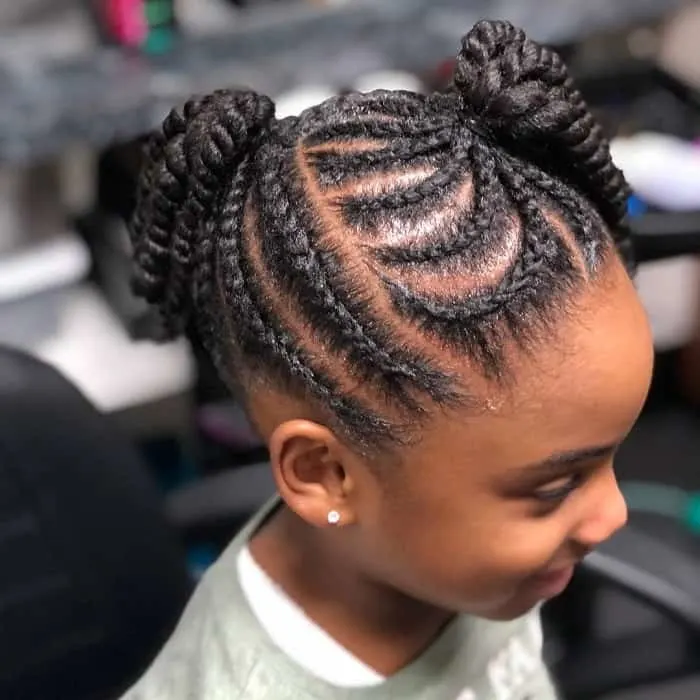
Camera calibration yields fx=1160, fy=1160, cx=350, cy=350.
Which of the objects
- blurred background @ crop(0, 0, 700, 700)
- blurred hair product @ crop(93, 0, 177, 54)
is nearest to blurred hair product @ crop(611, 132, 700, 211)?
blurred background @ crop(0, 0, 700, 700)

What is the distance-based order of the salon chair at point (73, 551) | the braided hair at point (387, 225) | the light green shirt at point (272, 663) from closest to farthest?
the braided hair at point (387, 225) < the light green shirt at point (272, 663) < the salon chair at point (73, 551)

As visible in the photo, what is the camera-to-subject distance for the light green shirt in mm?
614

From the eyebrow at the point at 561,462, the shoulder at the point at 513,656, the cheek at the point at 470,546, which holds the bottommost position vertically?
the shoulder at the point at 513,656

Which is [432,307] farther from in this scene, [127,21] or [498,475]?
[127,21]

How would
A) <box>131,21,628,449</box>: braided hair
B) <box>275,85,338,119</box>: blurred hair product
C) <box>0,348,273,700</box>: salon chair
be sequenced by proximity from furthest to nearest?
<box>275,85,338,119</box>: blurred hair product
<box>0,348,273,700</box>: salon chair
<box>131,21,628,449</box>: braided hair

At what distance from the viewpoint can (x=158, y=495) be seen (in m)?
0.83

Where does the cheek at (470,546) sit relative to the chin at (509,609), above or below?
above

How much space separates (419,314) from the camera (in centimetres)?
50

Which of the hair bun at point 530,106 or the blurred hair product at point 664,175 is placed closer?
the hair bun at point 530,106

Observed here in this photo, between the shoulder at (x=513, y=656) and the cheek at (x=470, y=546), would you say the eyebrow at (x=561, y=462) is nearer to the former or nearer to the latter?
the cheek at (x=470, y=546)

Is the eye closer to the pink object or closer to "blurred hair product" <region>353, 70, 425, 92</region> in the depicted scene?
"blurred hair product" <region>353, 70, 425, 92</region>

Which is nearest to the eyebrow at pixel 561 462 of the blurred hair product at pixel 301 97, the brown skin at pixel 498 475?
the brown skin at pixel 498 475

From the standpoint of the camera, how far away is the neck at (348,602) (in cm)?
63

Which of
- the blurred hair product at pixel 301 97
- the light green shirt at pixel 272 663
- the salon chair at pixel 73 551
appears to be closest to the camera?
the light green shirt at pixel 272 663
